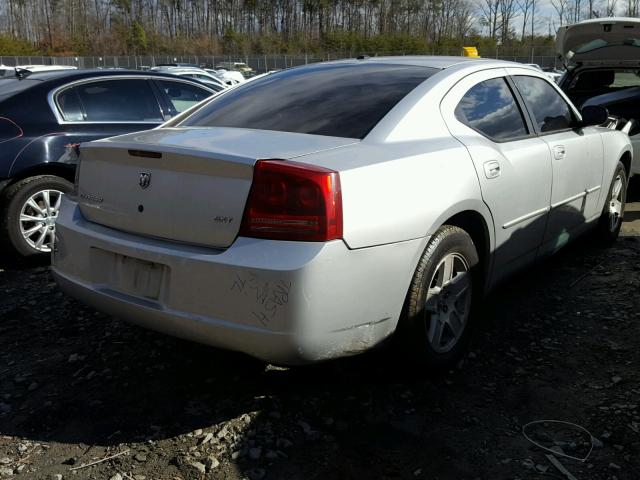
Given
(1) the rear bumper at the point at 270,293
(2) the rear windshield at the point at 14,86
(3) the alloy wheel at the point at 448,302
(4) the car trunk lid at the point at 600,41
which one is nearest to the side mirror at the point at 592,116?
(3) the alloy wheel at the point at 448,302

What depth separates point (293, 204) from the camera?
2.50 m

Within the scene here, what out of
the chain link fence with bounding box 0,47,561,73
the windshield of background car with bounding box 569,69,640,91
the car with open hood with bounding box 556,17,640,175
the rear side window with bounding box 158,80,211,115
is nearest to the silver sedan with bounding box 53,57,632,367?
the rear side window with bounding box 158,80,211,115

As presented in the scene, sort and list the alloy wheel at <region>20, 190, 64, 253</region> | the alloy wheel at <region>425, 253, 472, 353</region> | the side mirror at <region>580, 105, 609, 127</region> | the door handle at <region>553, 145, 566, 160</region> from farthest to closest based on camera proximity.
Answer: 1. the alloy wheel at <region>20, 190, 64, 253</region>
2. the side mirror at <region>580, 105, 609, 127</region>
3. the door handle at <region>553, 145, 566, 160</region>
4. the alloy wheel at <region>425, 253, 472, 353</region>

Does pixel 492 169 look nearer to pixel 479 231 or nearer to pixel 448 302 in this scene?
pixel 479 231

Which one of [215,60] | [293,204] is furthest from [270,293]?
[215,60]

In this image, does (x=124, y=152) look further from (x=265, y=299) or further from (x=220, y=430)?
(x=220, y=430)

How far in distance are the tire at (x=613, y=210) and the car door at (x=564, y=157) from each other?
18.3 inches

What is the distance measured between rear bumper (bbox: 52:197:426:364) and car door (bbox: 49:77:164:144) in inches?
111

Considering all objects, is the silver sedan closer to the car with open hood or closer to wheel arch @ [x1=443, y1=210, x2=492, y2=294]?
wheel arch @ [x1=443, y1=210, x2=492, y2=294]

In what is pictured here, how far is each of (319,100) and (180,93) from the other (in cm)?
332

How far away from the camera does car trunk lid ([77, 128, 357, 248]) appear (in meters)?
2.58

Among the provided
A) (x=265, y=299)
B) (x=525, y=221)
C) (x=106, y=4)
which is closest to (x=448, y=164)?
(x=525, y=221)

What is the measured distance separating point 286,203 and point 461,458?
124 centimetres

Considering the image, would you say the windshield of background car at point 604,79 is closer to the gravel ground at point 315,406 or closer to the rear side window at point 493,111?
the rear side window at point 493,111
